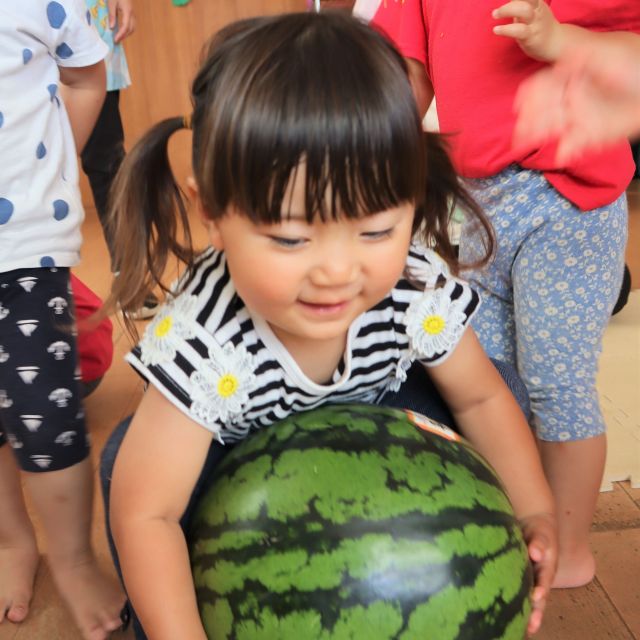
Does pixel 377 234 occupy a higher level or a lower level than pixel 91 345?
higher

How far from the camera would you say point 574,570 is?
1366mm

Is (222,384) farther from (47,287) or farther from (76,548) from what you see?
(76,548)

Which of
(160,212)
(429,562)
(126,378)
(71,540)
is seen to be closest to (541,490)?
(429,562)

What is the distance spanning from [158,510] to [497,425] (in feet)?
1.66

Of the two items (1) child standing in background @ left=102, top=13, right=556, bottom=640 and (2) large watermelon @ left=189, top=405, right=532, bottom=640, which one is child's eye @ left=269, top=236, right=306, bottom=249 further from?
(2) large watermelon @ left=189, top=405, right=532, bottom=640

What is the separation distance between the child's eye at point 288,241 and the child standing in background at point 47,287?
0.54 metres

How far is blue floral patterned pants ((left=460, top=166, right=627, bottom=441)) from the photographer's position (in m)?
1.30

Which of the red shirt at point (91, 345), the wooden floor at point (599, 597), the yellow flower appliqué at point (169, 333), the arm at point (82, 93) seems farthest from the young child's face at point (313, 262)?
the red shirt at point (91, 345)

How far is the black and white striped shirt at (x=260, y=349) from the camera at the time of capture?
3.08ft

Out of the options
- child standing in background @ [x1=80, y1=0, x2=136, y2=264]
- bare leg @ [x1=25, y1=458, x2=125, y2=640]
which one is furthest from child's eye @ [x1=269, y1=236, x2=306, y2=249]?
child standing in background @ [x1=80, y1=0, x2=136, y2=264]

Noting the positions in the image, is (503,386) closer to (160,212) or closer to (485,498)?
(485,498)

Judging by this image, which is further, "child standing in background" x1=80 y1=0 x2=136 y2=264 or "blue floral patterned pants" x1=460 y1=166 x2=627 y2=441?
"child standing in background" x1=80 y1=0 x2=136 y2=264

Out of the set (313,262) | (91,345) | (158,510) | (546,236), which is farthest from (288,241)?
(91,345)

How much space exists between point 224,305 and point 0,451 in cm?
67
